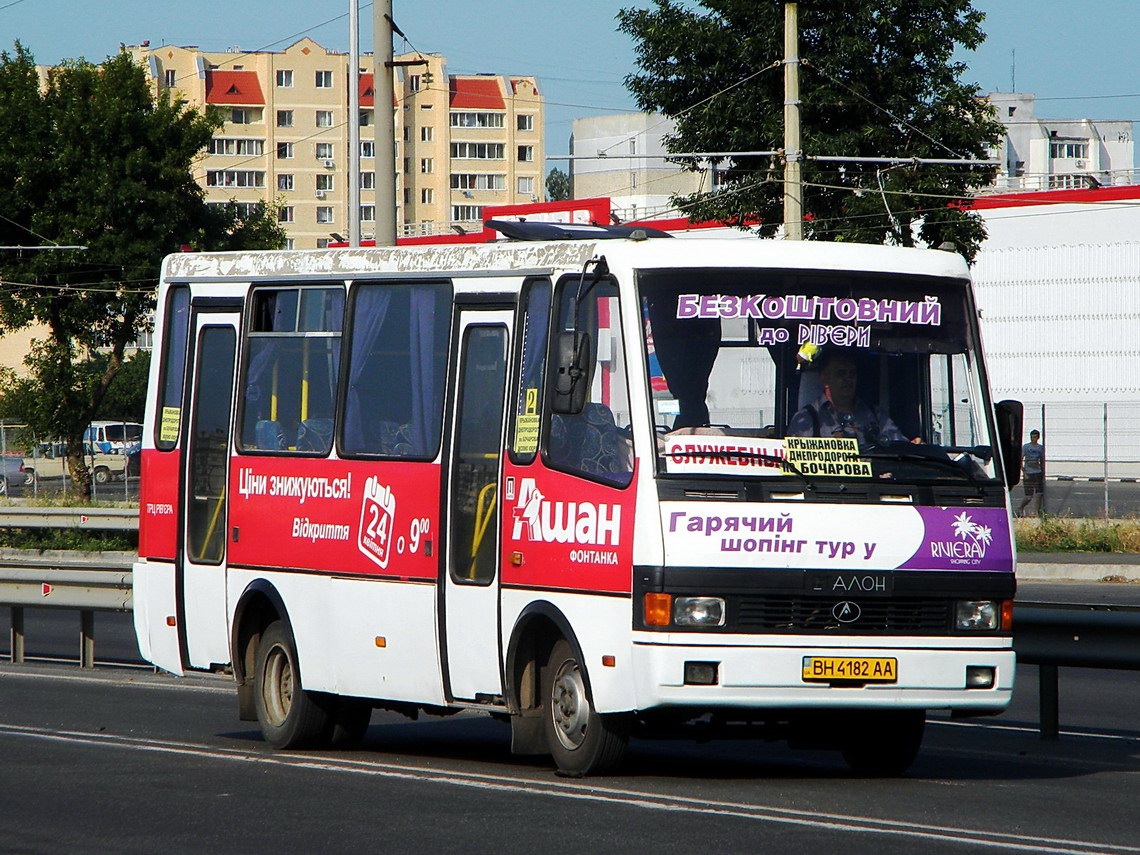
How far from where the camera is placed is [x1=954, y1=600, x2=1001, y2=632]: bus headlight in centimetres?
890

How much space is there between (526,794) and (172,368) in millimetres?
5217

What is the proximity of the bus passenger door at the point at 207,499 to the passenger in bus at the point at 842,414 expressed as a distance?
457 centimetres

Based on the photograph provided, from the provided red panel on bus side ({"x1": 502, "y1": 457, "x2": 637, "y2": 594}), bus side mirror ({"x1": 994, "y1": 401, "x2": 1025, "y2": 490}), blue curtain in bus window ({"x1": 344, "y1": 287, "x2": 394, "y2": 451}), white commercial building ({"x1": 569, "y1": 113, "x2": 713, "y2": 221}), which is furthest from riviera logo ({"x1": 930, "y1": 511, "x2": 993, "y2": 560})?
white commercial building ({"x1": 569, "y1": 113, "x2": 713, "y2": 221})

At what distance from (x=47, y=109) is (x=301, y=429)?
3113cm

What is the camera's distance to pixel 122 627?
22578mm

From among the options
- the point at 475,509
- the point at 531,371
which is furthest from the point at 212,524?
the point at 531,371

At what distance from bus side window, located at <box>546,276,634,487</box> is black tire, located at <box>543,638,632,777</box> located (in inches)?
35.7

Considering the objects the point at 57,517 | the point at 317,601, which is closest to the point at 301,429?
the point at 317,601

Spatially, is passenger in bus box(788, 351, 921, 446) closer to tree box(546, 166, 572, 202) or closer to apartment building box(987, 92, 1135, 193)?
apartment building box(987, 92, 1135, 193)

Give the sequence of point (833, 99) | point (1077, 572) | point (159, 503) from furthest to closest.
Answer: point (833, 99) < point (1077, 572) < point (159, 503)

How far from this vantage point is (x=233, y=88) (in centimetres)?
13738

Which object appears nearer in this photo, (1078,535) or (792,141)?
(792,141)

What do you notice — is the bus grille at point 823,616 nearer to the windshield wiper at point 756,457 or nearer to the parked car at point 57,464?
the windshield wiper at point 756,457

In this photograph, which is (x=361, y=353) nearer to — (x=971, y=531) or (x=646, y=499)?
(x=646, y=499)
